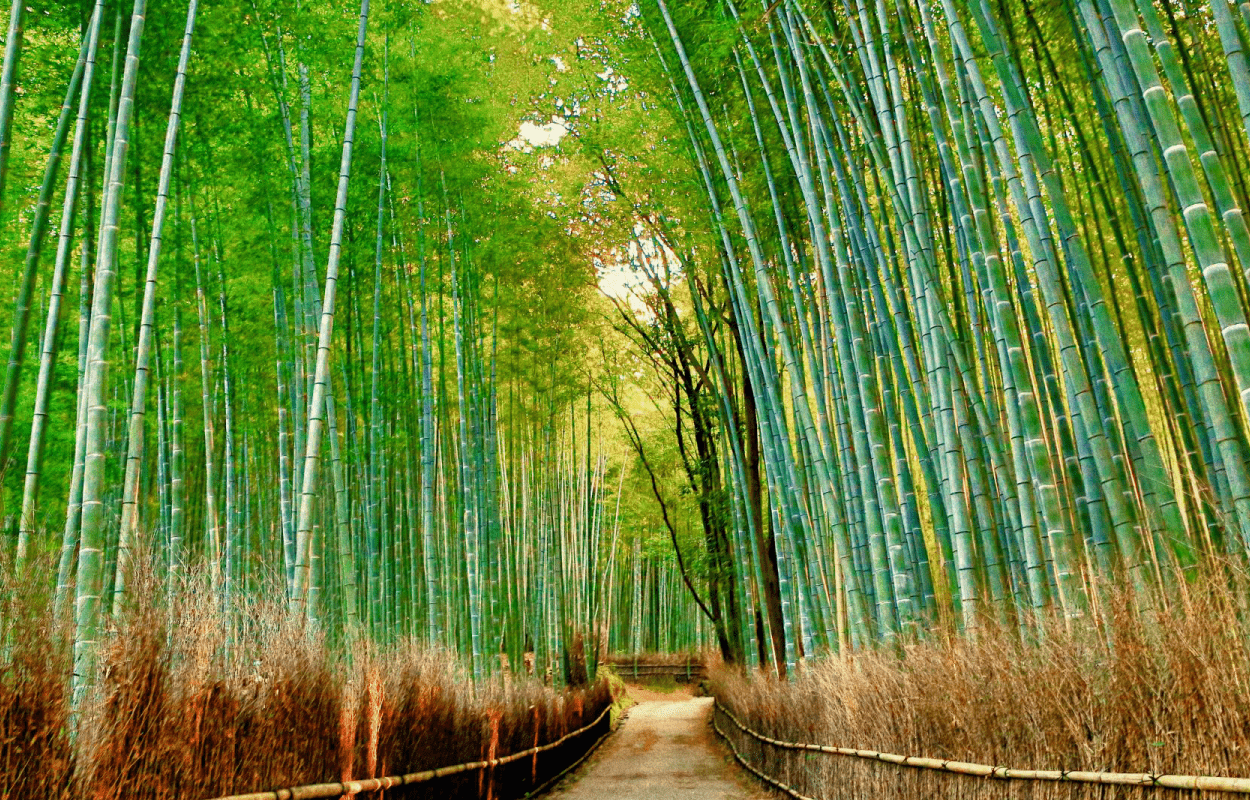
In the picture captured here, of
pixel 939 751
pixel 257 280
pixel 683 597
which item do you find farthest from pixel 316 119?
pixel 683 597

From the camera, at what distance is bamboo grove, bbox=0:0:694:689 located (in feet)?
11.0

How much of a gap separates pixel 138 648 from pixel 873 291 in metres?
3.19

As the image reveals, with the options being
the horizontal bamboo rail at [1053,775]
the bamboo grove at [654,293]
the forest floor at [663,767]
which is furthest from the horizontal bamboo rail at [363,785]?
the horizontal bamboo rail at [1053,775]

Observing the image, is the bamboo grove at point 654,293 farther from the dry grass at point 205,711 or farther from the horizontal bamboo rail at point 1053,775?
the horizontal bamboo rail at point 1053,775

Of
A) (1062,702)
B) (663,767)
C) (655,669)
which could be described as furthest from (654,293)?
(655,669)

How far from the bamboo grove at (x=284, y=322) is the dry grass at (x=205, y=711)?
0.19 m

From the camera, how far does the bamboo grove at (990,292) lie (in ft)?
7.68

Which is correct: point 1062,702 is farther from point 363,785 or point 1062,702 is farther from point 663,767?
point 663,767

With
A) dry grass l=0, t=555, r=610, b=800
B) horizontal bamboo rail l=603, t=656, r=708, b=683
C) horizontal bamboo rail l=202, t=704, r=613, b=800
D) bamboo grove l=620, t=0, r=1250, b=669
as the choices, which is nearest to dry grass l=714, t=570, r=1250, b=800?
bamboo grove l=620, t=0, r=1250, b=669

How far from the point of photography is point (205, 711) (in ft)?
7.72

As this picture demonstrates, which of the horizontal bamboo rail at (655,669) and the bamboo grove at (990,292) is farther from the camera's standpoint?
the horizontal bamboo rail at (655,669)

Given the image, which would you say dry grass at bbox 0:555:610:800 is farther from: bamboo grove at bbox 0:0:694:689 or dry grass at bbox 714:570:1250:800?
dry grass at bbox 714:570:1250:800

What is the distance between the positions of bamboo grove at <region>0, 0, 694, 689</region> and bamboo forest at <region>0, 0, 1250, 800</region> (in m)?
0.04

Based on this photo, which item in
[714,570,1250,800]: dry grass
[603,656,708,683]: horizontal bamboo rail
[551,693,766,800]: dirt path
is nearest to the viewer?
[714,570,1250,800]: dry grass
